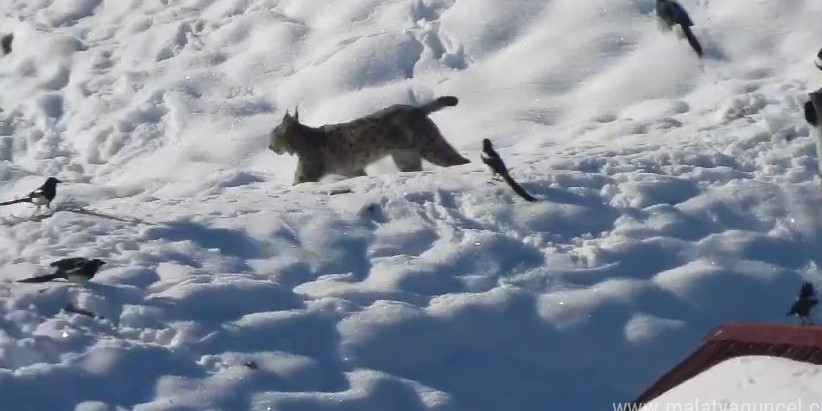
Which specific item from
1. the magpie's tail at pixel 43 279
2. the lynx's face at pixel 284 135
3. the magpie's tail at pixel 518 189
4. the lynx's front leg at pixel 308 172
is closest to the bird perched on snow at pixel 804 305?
the magpie's tail at pixel 518 189

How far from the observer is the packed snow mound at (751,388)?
152 inches

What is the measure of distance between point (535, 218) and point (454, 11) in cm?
569

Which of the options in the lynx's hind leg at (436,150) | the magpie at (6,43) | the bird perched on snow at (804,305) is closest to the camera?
→ the bird perched on snow at (804,305)

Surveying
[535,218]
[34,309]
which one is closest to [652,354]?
[535,218]

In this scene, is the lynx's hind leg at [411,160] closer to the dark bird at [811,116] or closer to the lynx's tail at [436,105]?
the lynx's tail at [436,105]

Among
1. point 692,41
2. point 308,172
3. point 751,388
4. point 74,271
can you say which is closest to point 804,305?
point 751,388

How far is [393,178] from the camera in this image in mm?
9617

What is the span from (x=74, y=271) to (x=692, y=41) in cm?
664

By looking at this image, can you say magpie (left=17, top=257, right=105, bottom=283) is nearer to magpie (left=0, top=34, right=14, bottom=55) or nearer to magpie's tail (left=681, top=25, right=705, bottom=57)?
magpie's tail (left=681, top=25, right=705, bottom=57)

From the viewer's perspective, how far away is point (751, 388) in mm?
4000

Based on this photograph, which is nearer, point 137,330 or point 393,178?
point 137,330

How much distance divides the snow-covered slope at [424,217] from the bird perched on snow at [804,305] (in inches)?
11.6

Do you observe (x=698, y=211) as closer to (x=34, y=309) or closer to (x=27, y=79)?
(x=34, y=309)

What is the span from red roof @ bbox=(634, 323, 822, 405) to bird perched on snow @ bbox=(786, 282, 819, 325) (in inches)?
108
